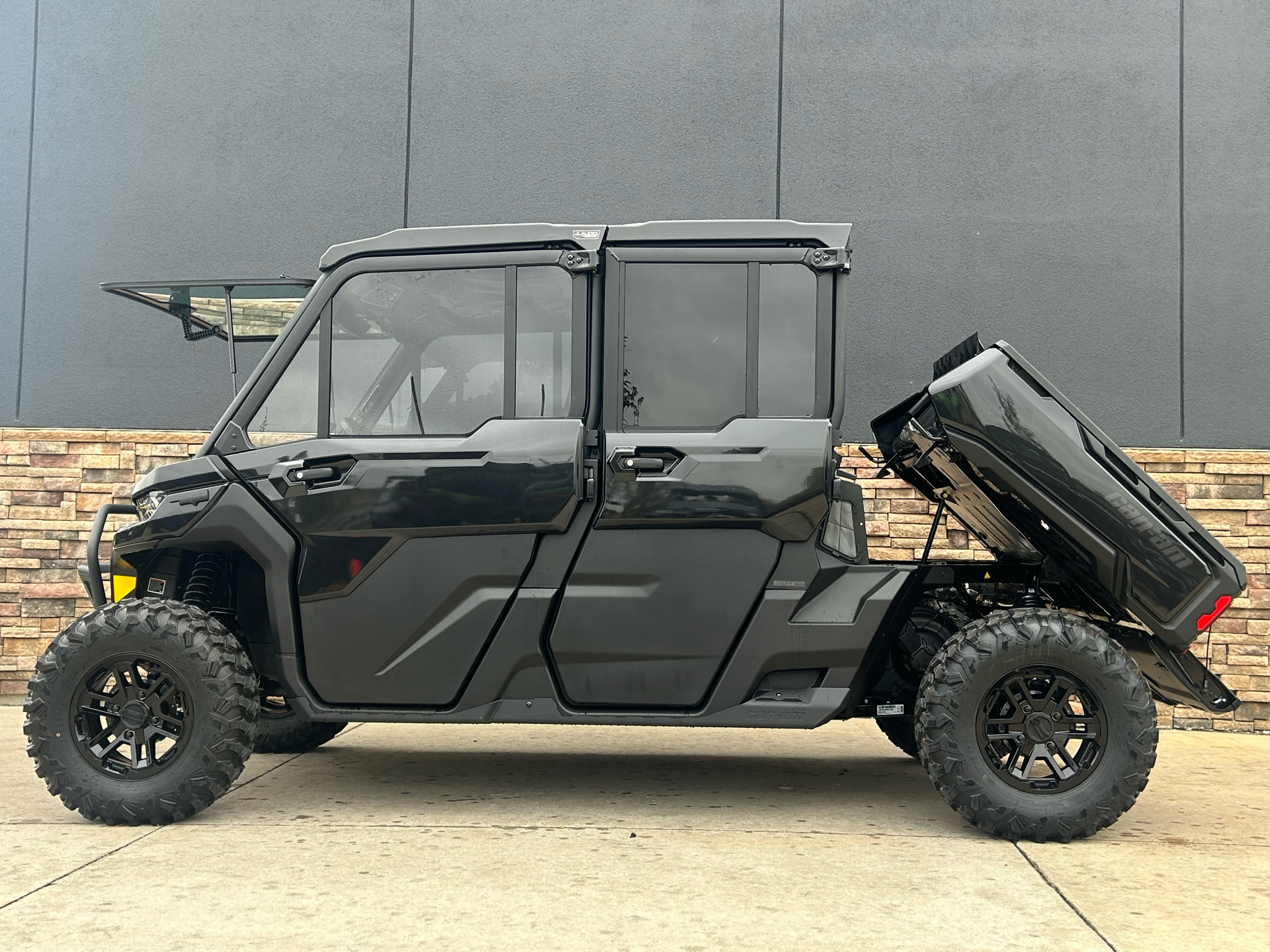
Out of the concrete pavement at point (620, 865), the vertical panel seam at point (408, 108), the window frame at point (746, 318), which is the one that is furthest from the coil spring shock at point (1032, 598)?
the vertical panel seam at point (408, 108)

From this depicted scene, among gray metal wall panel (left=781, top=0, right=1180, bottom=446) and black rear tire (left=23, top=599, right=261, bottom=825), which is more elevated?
gray metal wall panel (left=781, top=0, right=1180, bottom=446)

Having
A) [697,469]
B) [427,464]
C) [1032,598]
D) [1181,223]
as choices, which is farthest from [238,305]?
[1181,223]

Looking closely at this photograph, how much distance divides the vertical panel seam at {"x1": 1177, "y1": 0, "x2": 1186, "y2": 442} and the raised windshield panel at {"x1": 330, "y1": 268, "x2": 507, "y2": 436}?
492cm

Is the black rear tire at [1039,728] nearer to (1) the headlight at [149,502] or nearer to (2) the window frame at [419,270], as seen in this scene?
(2) the window frame at [419,270]

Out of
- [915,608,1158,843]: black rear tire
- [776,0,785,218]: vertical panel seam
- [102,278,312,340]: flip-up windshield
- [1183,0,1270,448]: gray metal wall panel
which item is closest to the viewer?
[915,608,1158,843]: black rear tire

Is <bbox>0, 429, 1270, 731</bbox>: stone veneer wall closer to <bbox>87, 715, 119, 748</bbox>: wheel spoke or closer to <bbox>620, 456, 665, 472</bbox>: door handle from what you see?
<bbox>620, 456, 665, 472</bbox>: door handle

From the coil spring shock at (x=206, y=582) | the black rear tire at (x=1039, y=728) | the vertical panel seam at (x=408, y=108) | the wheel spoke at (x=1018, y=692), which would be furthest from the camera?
the vertical panel seam at (x=408, y=108)

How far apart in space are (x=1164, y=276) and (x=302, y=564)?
232 inches

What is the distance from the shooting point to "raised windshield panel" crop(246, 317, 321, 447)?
15.2 ft

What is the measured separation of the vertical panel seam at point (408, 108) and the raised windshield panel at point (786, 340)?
12.8ft

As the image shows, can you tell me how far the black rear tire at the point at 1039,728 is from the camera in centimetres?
424

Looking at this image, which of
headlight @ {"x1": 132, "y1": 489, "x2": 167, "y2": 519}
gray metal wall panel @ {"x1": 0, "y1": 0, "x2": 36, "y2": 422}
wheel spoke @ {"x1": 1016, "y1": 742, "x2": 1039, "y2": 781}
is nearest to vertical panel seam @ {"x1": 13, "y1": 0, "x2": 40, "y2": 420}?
gray metal wall panel @ {"x1": 0, "y1": 0, "x2": 36, "y2": 422}

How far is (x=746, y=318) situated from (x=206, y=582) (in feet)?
8.40

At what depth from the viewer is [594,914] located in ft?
10.9
